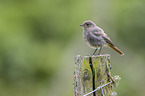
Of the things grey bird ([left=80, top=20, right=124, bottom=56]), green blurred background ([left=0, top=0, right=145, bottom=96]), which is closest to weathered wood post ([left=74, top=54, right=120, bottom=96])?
grey bird ([left=80, top=20, right=124, bottom=56])

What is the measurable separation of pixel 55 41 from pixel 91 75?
12.0m

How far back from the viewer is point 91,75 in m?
4.15

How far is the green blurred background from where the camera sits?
535 inches

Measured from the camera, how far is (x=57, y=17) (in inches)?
651

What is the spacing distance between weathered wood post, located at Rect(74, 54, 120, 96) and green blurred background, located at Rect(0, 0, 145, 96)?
8772 millimetres

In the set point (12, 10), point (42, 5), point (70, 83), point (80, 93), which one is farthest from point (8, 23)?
point (80, 93)

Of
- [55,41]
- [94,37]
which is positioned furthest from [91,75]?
[55,41]

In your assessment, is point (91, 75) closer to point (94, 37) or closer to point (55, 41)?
point (94, 37)

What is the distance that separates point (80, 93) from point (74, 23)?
38.6 feet

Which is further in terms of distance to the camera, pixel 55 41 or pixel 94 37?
pixel 55 41

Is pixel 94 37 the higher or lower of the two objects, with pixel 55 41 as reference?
higher

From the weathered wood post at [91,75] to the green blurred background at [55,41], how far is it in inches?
345

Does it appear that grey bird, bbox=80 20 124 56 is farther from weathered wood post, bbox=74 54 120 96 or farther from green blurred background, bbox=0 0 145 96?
green blurred background, bbox=0 0 145 96

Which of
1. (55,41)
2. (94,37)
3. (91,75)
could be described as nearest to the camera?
(91,75)
